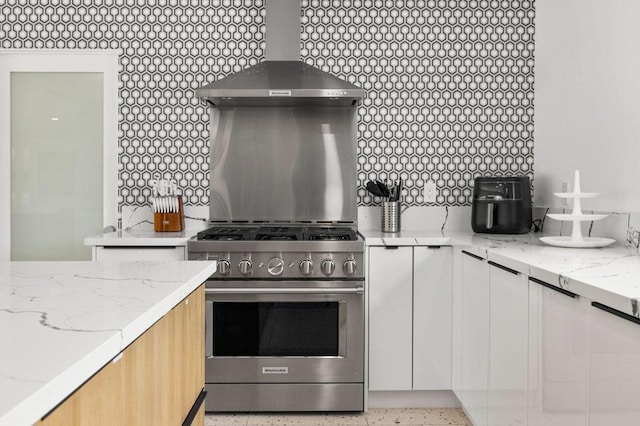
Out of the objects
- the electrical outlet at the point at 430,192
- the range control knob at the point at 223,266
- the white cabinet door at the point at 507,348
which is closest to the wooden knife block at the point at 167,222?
the range control knob at the point at 223,266

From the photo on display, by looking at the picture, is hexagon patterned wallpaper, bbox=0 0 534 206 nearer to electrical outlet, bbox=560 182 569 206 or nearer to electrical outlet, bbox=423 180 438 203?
electrical outlet, bbox=423 180 438 203

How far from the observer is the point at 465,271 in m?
2.71

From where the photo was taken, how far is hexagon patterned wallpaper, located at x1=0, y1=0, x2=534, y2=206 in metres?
3.46

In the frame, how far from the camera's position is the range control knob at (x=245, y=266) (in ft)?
9.18

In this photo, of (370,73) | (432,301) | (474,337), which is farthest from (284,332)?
(370,73)

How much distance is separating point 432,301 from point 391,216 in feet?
1.95

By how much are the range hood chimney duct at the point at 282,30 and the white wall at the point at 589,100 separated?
149cm

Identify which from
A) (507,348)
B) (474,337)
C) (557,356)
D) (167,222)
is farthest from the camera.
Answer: (167,222)

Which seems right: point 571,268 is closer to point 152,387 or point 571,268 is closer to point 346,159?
point 152,387

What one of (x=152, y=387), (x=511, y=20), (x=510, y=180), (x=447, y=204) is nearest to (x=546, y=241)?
(x=510, y=180)

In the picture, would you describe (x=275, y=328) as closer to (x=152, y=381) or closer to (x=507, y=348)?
(x=507, y=348)

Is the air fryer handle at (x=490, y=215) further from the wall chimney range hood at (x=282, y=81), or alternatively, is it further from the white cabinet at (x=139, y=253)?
the white cabinet at (x=139, y=253)

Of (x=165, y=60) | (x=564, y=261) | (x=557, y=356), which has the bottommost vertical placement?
(x=557, y=356)

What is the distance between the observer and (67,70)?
3.47 m
